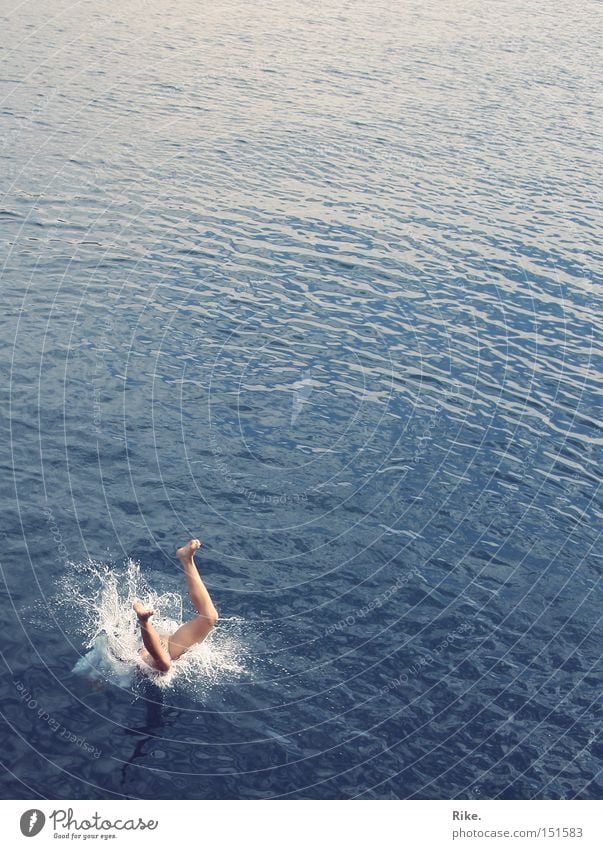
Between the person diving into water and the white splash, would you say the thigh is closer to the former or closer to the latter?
the person diving into water

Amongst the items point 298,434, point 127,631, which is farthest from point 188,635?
point 298,434

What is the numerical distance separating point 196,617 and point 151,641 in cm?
132

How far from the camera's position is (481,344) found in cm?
3950

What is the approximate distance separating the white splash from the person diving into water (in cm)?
37

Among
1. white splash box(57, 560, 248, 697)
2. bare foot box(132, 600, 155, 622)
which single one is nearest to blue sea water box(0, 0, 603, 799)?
white splash box(57, 560, 248, 697)

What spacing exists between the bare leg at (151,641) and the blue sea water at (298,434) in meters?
0.60

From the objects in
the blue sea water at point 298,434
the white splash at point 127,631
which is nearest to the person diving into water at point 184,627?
the white splash at point 127,631

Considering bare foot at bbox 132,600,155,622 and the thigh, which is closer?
bare foot at bbox 132,600,155,622

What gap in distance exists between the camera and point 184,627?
75.4 ft

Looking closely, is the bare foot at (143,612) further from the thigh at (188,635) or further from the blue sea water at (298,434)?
the blue sea water at (298,434)

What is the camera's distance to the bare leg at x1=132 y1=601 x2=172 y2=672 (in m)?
21.0

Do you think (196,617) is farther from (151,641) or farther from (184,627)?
(151,641)
